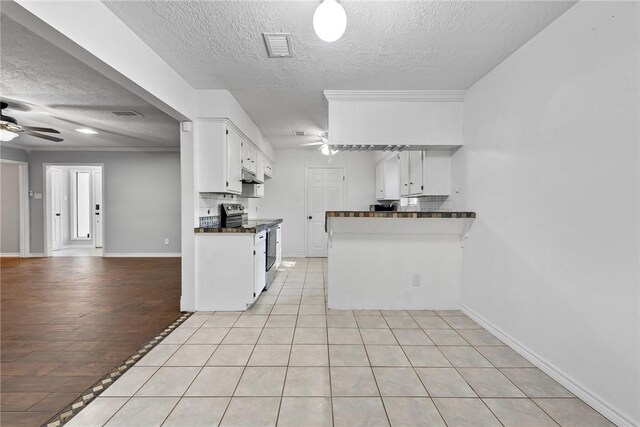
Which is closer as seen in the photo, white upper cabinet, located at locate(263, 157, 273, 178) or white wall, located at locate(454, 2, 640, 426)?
white wall, located at locate(454, 2, 640, 426)

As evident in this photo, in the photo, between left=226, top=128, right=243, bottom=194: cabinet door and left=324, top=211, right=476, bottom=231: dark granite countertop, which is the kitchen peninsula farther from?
left=226, top=128, right=243, bottom=194: cabinet door

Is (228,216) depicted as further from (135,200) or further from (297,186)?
(135,200)

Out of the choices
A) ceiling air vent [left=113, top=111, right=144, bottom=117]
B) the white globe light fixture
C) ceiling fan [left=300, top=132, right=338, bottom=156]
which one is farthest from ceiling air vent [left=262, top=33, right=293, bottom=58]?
ceiling air vent [left=113, top=111, right=144, bottom=117]

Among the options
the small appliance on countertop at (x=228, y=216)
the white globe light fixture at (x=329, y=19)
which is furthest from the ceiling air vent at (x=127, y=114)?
the white globe light fixture at (x=329, y=19)

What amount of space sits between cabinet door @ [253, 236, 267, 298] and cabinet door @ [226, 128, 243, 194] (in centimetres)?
73

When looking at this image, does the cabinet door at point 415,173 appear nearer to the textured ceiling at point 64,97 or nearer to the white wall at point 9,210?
the textured ceiling at point 64,97

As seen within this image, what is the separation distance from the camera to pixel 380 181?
5625 millimetres

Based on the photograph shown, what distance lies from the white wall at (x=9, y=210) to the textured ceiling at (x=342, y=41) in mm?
6121

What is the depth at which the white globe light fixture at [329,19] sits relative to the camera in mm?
1490

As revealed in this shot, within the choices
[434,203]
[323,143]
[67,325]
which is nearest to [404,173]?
[434,203]

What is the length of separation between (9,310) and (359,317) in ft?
12.3

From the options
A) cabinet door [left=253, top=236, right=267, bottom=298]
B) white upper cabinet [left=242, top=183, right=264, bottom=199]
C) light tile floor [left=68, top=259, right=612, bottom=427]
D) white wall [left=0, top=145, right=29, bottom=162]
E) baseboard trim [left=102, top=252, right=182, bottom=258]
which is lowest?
light tile floor [left=68, top=259, right=612, bottom=427]

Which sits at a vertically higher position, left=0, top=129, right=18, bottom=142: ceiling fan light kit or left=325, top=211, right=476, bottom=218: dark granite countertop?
left=0, top=129, right=18, bottom=142: ceiling fan light kit

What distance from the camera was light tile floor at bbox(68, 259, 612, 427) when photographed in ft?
4.96
